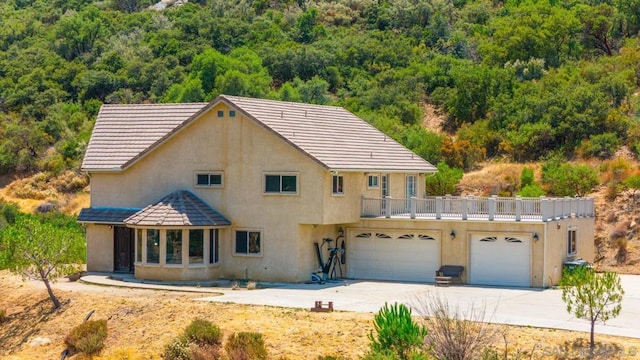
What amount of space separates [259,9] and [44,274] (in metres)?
70.0

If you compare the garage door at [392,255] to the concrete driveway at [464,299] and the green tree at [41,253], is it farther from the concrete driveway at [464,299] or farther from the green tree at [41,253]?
the green tree at [41,253]

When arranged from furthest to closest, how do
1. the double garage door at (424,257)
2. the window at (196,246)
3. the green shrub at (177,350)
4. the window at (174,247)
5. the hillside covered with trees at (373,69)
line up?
the hillside covered with trees at (373,69) → the window at (196,246) → the window at (174,247) → the double garage door at (424,257) → the green shrub at (177,350)

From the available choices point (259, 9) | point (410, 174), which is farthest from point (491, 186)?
point (259, 9)

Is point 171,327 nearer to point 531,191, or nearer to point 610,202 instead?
point 531,191

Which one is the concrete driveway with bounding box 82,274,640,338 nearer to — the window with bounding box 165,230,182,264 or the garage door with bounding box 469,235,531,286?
the garage door with bounding box 469,235,531,286

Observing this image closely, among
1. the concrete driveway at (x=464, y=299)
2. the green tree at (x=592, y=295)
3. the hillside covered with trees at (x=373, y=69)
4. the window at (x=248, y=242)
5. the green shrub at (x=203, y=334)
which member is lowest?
the green shrub at (x=203, y=334)

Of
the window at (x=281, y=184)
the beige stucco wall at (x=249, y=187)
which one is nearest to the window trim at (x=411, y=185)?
the beige stucco wall at (x=249, y=187)

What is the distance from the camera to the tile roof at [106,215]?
41.1 metres

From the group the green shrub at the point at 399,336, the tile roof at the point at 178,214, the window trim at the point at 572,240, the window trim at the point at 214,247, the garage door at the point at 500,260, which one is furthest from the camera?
the window trim at the point at 572,240

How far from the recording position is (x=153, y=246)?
38.7m

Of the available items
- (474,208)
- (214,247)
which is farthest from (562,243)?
(214,247)

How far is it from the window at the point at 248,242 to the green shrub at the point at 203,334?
351 inches

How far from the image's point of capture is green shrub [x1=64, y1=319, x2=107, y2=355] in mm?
31736

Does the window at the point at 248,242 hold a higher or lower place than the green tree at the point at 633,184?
lower
